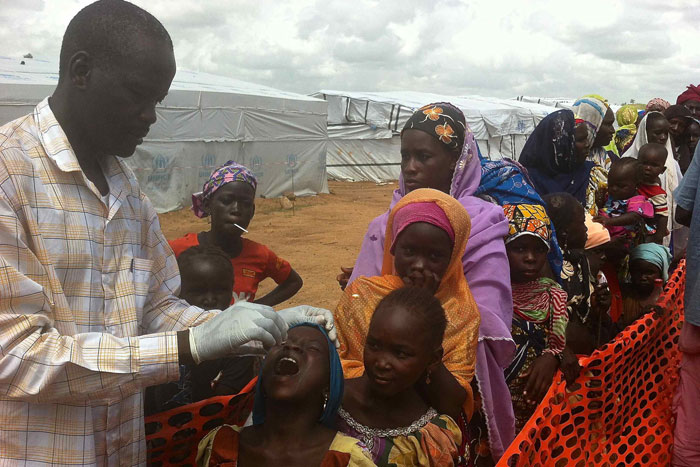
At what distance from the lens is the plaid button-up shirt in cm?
136

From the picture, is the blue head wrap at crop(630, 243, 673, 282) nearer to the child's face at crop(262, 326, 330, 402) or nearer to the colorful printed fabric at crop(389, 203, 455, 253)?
the colorful printed fabric at crop(389, 203, 455, 253)

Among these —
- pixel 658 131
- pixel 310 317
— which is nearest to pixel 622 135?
pixel 658 131

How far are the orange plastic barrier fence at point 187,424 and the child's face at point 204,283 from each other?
85 cm

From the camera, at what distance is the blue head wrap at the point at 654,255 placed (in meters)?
4.29

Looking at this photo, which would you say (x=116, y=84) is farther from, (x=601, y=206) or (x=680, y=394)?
(x=601, y=206)

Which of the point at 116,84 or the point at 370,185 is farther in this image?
the point at 370,185

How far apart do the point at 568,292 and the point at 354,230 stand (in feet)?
30.0

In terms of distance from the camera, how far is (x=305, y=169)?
17469 millimetres

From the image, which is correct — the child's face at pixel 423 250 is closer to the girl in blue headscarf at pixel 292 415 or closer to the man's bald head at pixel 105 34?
the girl in blue headscarf at pixel 292 415

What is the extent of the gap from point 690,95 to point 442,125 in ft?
19.7

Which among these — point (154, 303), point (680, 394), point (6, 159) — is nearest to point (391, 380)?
point (154, 303)

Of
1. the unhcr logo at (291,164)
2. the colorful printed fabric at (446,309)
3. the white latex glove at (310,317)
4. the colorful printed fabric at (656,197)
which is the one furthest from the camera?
the unhcr logo at (291,164)

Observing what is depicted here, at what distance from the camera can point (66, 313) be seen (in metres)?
1.50

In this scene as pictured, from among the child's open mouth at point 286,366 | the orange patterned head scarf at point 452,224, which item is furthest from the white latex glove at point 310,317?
the orange patterned head scarf at point 452,224
